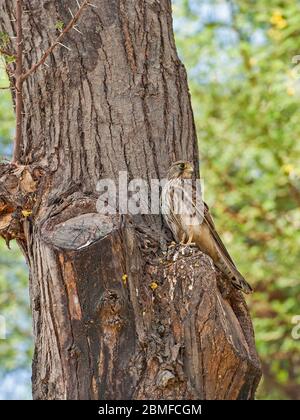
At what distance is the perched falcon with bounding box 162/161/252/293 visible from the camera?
154 inches

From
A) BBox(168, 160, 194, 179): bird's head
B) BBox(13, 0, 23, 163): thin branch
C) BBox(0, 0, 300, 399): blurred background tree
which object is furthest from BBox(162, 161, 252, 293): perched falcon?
BBox(0, 0, 300, 399): blurred background tree

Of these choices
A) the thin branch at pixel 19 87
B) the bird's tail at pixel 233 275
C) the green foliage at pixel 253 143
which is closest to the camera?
the thin branch at pixel 19 87

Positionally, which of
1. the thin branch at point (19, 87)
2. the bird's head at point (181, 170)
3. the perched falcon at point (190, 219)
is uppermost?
the thin branch at point (19, 87)

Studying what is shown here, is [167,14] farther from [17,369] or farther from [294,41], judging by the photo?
[17,369]

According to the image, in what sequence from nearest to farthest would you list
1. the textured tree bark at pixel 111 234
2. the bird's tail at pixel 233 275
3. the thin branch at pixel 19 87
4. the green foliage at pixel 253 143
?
the textured tree bark at pixel 111 234 → the thin branch at pixel 19 87 → the bird's tail at pixel 233 275 → the green foliage at pixel 253 143

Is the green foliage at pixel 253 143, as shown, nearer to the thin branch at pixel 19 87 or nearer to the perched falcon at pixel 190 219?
the perched falcon at pixel 190 219

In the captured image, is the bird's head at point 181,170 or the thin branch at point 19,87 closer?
the thin branch at point 19,87

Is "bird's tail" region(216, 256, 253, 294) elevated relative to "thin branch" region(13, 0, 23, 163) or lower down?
lower down

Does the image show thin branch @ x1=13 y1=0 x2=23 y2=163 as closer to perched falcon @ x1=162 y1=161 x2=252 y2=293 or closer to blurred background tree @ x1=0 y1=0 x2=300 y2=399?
perched falcon @ x1=162 y1=161 x2=252 y2=293

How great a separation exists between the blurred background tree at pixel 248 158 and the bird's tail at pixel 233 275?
4.22m

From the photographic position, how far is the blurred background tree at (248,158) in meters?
8.67

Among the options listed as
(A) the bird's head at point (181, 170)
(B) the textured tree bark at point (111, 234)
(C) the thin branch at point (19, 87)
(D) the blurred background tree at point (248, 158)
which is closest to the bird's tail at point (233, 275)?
(B) the textured tree bark at point (111, 234)

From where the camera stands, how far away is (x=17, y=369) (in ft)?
33.0

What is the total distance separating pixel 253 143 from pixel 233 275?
5.17m
